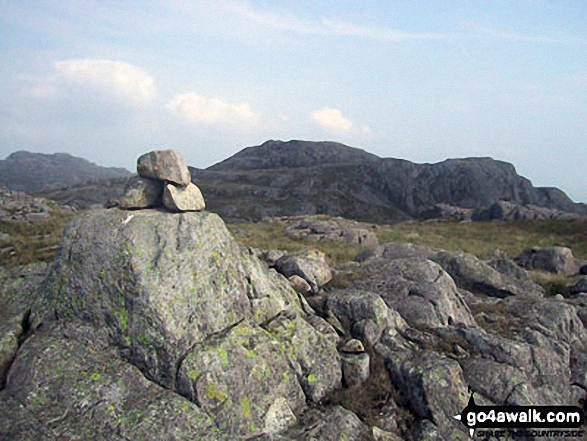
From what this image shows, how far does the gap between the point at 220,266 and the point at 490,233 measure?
5422 centimetres

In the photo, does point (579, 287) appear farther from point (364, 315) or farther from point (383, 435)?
point (383, 435)

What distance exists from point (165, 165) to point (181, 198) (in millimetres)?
1237

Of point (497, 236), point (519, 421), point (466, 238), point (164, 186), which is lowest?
point (519, 421)

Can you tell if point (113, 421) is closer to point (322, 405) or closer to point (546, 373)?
point (322, 405)

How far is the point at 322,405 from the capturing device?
1137cm

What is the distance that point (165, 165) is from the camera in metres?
13.2

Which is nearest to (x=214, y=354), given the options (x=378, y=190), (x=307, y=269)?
(x=307, y=269)

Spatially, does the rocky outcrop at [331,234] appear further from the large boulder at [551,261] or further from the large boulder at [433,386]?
the large boulder at [433,386]

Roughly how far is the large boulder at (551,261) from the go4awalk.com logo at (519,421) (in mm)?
24788

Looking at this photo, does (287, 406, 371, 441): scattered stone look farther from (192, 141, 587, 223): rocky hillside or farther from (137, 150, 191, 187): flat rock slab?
(192, 141, 587, 223): rocky hillside

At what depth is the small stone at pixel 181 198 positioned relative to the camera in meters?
12.9

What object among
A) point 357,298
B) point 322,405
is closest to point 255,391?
point 322,405

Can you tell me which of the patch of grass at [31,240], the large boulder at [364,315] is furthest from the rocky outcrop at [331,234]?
the large boulder at [364,315]

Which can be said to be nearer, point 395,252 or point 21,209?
point 395,252
